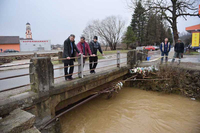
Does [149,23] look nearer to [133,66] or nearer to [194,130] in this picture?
[133,66]

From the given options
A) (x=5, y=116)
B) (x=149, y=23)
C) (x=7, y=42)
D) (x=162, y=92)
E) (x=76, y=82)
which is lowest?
(x=162, y=92)

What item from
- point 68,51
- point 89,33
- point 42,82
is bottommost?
point 42,82

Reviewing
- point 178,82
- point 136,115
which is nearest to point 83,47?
point 136,115

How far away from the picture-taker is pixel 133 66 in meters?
8.13

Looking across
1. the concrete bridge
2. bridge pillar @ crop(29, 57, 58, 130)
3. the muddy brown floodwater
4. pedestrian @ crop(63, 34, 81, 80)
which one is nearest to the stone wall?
the muddy brown floodwater

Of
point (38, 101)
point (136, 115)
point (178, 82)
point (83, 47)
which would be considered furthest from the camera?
point (178, 82)

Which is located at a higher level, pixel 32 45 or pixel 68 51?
pixel 32 45

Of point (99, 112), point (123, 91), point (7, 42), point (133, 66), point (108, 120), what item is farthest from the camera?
point (7, 42)

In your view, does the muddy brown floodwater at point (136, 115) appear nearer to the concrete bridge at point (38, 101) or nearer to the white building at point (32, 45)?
the concrete bridge at point (38, 101)

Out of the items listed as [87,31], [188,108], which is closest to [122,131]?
[188,108]

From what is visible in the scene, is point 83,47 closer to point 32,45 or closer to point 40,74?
point 40,74

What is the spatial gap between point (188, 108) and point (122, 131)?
332cm

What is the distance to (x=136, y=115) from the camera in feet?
17.0

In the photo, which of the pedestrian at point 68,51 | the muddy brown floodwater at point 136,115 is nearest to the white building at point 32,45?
the muddy brown floodwater at point 136,115
